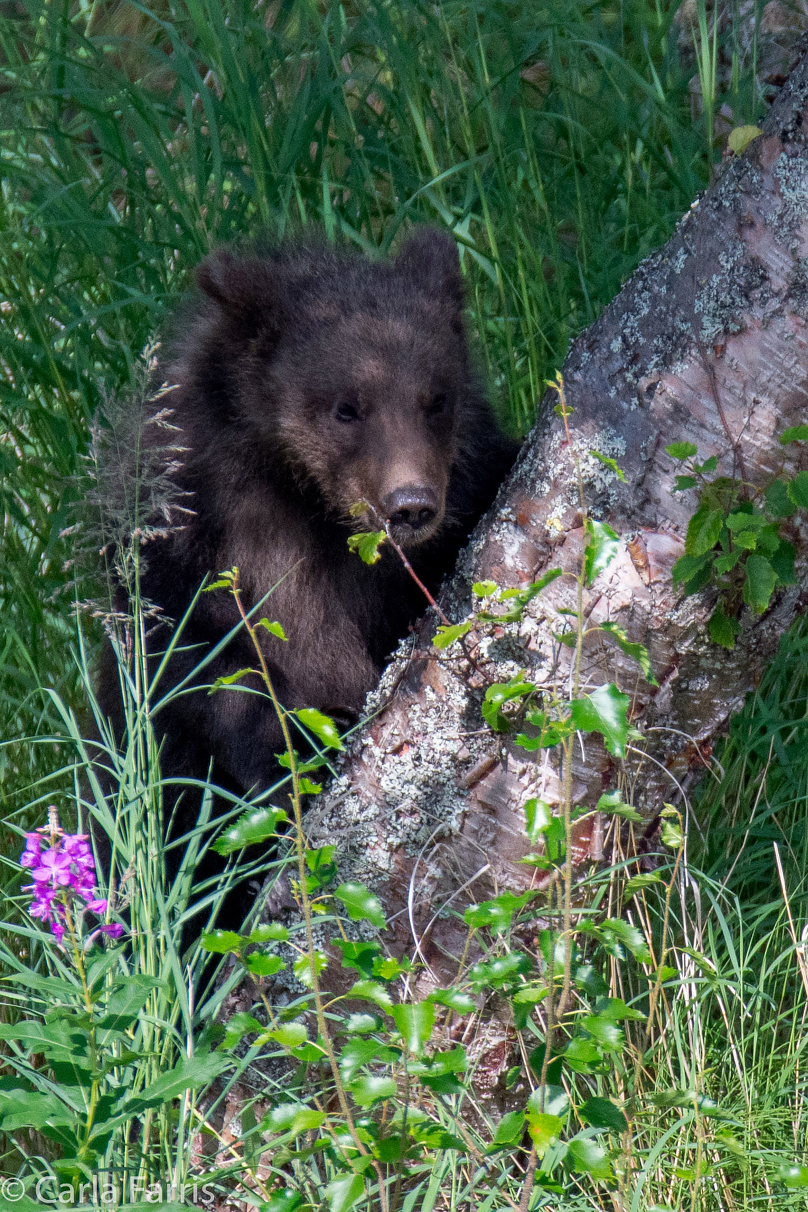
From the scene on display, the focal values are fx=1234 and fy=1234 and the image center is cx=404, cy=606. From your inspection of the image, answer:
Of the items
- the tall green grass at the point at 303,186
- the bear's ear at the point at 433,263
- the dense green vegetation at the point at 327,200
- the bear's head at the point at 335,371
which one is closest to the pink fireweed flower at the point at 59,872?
the bear's head at the point at 335,371

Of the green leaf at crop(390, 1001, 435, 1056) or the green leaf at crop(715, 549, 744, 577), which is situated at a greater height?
the green leaf at crop(715, 549, 744, 577)

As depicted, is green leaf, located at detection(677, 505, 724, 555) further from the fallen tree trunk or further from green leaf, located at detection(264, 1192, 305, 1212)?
green leaf, located at detection(264, 1192, 305, 1212)

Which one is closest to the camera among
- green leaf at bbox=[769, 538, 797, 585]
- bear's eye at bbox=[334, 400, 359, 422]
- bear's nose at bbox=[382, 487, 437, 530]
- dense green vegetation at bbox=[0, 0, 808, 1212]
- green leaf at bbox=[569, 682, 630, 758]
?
green leaf at bbox=[569, 682, 630, 758]

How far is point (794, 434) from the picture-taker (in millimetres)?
1943

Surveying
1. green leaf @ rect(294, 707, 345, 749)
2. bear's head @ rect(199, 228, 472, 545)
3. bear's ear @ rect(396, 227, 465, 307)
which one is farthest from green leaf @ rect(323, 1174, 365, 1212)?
bear's ear @ rect(396, 227, 465, 307)

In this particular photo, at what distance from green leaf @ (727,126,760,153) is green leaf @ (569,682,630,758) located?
1.02m

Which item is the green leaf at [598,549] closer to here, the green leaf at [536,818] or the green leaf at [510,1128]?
the green leaf at [536,818]

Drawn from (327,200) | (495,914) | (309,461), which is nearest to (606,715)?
(495,914)

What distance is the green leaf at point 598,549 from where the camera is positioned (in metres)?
1.70

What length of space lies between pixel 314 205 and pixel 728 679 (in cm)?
226

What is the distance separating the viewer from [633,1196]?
6.47 feet

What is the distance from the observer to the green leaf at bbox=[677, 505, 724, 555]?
1.98m

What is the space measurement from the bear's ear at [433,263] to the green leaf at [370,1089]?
217 centimetres

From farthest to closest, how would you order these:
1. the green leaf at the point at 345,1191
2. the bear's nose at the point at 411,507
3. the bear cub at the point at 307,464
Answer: the bear cub at the point at 307,464 → the bear's nose at the point at 411,507 → the green leaf at the point at 345,1191
